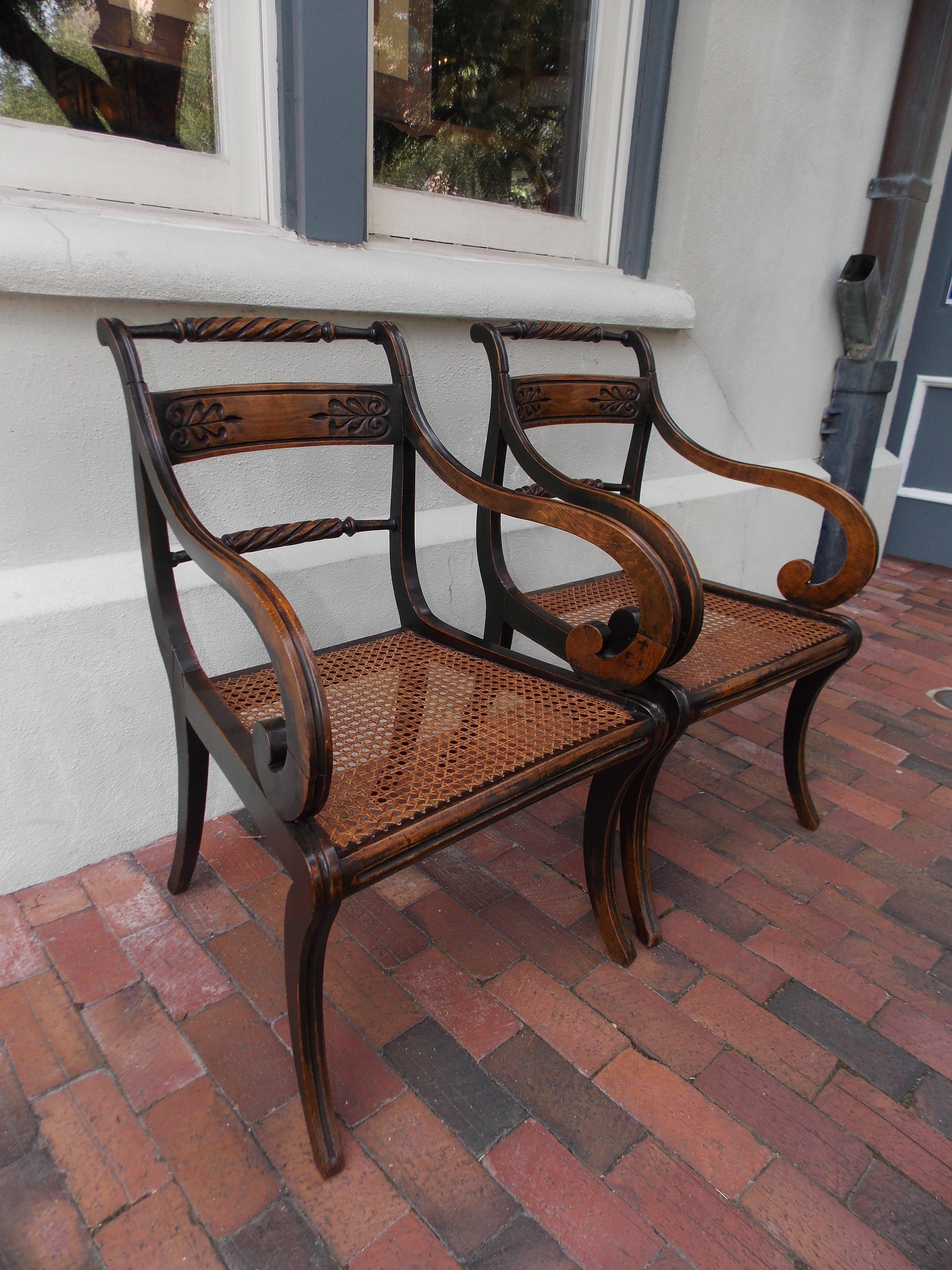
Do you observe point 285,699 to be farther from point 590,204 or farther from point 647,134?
point 647,134

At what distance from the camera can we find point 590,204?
2176mm

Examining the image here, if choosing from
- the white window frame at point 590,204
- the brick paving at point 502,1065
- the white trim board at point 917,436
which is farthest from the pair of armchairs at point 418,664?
the white trim board at point 917,436

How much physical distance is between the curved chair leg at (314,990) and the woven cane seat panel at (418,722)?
5 cm

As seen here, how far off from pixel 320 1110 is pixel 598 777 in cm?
66

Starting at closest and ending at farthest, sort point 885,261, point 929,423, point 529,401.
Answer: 1. point 529,401
2. point 885,261
3. point 929,423

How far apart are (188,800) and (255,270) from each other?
1.00m

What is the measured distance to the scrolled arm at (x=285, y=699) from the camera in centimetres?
82

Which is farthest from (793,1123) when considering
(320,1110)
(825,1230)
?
(320,1110)

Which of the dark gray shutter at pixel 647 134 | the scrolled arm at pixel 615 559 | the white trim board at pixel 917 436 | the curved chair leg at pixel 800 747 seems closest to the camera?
the scrolled arm at pixel 615 559

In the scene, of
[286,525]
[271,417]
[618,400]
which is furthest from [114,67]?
[618,400]

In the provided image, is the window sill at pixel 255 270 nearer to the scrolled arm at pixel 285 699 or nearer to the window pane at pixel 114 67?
the window pane at pixel 114 67

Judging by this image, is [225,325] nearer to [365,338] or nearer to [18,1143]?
[365,338]

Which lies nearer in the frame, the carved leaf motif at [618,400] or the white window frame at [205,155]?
the white window frame at [205,155]

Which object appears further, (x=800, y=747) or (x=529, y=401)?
(x=800, y=747)
